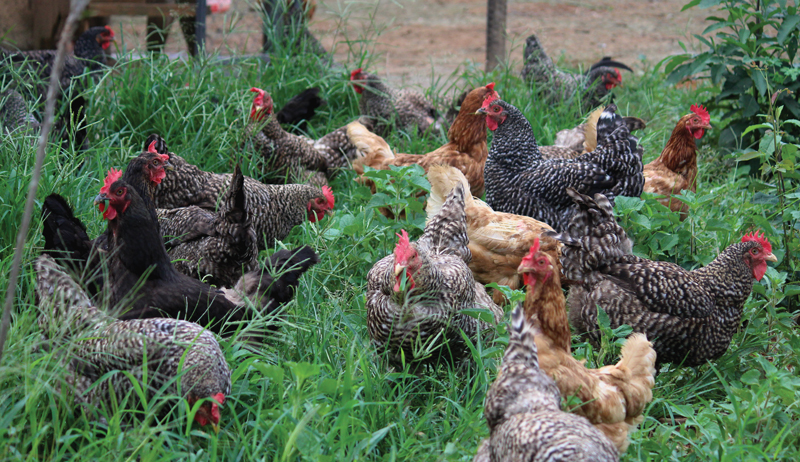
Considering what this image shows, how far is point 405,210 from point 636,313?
166 cm

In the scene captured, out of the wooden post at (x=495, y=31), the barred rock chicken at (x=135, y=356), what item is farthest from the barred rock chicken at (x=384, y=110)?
the barred rock chicken at (x=135, y=356)

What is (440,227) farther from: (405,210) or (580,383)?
(580,383)

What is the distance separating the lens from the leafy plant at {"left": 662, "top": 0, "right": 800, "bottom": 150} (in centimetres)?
487

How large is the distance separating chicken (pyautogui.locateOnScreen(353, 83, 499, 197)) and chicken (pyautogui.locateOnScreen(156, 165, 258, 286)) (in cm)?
149

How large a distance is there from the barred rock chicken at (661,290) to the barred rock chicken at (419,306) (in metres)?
0.55

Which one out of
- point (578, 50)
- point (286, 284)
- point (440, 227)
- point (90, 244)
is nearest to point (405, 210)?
point (440, 227)

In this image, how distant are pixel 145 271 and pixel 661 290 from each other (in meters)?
2.48

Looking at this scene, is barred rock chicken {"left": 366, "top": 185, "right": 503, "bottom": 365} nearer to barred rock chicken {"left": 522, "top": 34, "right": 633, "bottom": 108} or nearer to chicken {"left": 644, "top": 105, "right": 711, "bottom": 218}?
chicken {"left": 644, "top": 105, "right": 711, "bottom": 218}

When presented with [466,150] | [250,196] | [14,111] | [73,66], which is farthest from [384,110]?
[14,111]

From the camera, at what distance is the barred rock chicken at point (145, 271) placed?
302 cm

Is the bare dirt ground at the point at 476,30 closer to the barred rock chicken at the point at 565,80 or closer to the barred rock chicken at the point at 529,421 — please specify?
the barred rock chicken at the point at 565,80

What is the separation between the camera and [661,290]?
10.7ft

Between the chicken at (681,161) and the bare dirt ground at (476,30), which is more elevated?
the bare dirt ground at (476,30)

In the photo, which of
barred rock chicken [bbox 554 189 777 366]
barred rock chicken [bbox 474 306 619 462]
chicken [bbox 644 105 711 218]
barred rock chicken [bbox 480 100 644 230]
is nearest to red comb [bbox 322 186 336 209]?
barred rock chicken [bbox 480 100 644 230]
